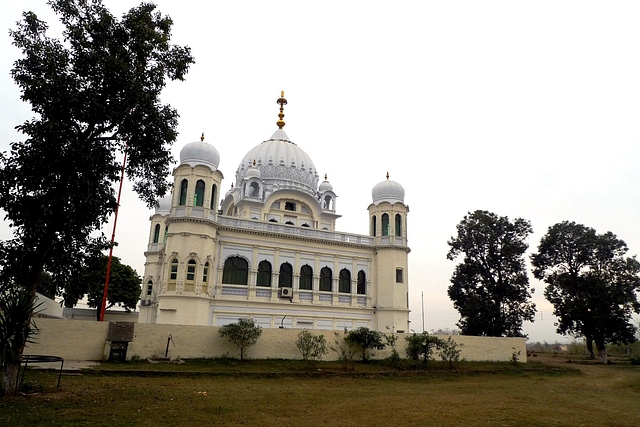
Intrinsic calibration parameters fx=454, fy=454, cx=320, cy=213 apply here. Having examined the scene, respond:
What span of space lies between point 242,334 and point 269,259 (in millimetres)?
8353

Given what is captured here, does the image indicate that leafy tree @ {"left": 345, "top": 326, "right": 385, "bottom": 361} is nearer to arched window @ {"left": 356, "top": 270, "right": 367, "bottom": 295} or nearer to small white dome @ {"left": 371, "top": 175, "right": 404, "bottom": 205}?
arched window @ {"left": 356, "top": 270, "right": 367, "bottom": 295}

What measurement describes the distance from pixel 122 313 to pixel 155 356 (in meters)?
29.1

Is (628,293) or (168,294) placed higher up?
(628,293)

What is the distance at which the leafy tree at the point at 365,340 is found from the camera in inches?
871

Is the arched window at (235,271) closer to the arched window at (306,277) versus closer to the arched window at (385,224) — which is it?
the arched window at (306,277)

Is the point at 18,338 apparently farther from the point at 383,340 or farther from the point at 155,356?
the point at 383,340

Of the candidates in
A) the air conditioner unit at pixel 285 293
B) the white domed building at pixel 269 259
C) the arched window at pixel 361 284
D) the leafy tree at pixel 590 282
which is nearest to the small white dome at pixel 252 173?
the white domed building at pixel 269 259

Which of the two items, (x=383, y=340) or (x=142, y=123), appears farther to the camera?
(x=383, y=340)

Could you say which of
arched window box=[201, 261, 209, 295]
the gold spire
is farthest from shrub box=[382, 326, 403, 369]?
the gold spire

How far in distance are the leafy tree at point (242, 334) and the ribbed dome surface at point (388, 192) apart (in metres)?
15.2

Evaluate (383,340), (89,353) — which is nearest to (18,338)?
(89,353)

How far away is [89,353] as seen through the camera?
1791cm

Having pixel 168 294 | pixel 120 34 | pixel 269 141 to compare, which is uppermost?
pixel 269 141

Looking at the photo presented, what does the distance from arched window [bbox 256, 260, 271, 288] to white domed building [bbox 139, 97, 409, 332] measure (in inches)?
2.4
